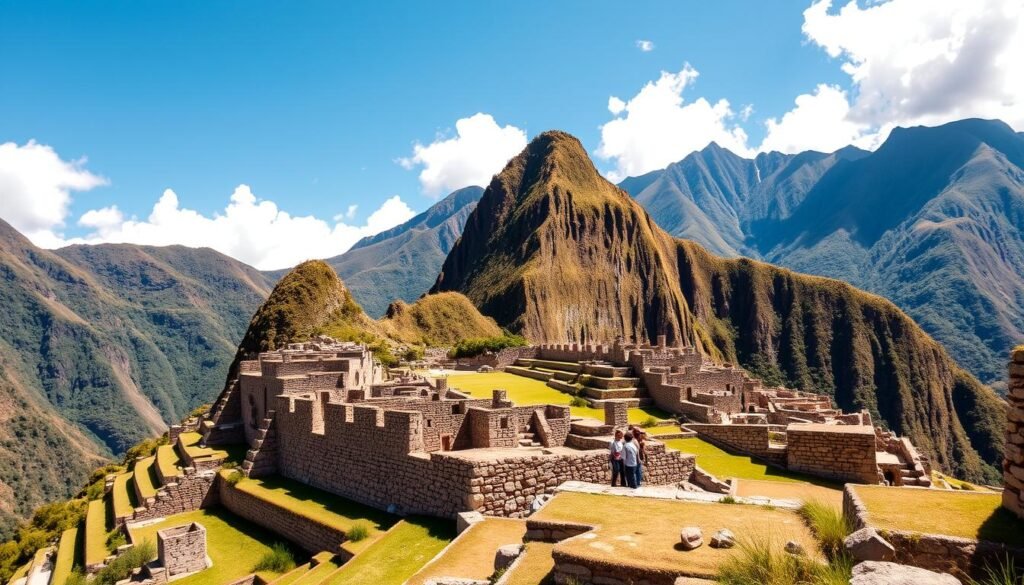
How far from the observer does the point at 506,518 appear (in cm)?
1189

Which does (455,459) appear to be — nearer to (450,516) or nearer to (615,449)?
(450,516)

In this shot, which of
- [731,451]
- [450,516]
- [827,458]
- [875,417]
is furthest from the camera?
[875,417]

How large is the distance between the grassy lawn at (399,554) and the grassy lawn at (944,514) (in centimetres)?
721

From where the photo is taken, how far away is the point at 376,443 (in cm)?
1509

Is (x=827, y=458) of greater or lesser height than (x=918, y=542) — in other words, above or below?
below

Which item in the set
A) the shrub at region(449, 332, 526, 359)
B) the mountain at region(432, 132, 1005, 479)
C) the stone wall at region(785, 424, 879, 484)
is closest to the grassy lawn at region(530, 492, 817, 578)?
the stone wall at region(785, 424, 879, 484)

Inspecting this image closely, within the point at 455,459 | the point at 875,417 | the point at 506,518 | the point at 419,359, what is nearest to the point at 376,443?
the point at 455,459

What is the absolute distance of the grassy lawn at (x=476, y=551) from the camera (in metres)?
9.07

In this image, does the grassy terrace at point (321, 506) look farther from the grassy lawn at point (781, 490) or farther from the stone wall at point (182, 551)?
the grassy lawn at point (781, 490)

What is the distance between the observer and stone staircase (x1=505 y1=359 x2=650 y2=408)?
3319 centimetres

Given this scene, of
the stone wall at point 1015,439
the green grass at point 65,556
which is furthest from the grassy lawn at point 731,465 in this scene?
the green grass at point 65,556

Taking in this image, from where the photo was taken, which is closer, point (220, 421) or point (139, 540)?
point (139, 540)

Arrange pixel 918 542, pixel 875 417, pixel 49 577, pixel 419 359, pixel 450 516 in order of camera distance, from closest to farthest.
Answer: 1. pixel 918 542
2. pixel 450 516
3. pixel 49 577
4. pixel 419 359
5. pixel 875 417

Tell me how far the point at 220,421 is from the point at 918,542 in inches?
1028
